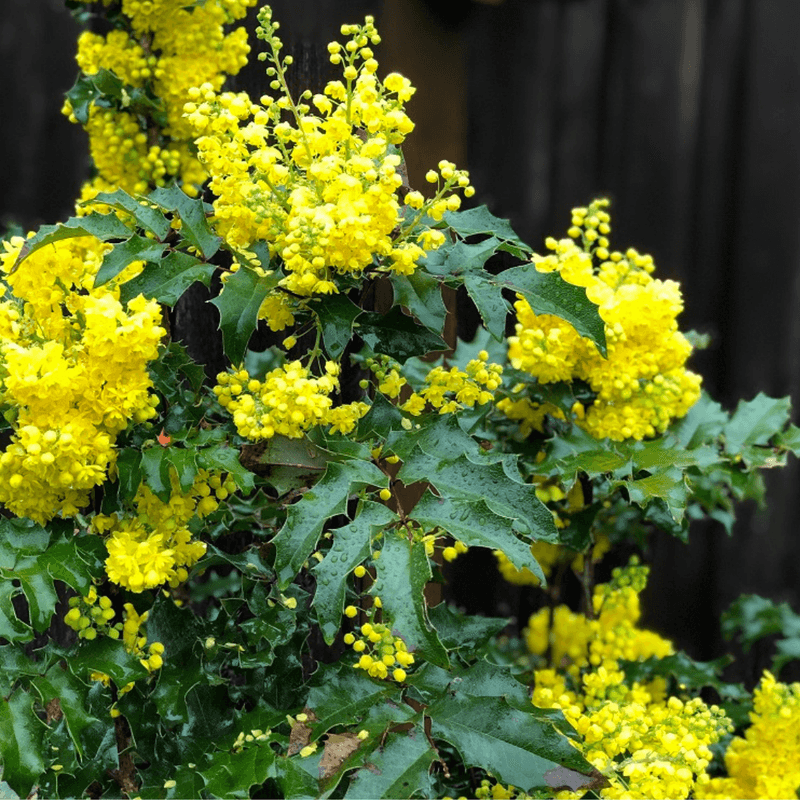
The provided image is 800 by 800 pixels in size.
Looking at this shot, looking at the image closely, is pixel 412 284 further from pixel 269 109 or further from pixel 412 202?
pixel 269 109

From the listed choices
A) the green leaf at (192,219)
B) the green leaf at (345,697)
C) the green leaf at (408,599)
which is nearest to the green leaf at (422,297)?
the green leaf at (192,219)

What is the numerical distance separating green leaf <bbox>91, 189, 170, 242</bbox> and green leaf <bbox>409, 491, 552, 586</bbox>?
502 millimetres

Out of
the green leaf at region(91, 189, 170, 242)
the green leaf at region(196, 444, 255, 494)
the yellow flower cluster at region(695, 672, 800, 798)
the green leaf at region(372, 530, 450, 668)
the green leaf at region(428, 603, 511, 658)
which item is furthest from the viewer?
the yellow flower cluster at region(695, 672, 800, 798)

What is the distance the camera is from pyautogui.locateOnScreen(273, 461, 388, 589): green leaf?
3.89 ft

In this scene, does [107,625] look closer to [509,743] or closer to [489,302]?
[509,743]

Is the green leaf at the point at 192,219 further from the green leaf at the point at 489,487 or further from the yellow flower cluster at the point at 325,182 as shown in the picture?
the green leaf at the point at 489,487

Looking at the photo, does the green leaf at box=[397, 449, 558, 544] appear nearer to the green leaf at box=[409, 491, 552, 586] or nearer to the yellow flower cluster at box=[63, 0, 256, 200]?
the green leaf at box=[409, 491, 552, 586]

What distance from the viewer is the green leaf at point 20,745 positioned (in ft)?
3.99

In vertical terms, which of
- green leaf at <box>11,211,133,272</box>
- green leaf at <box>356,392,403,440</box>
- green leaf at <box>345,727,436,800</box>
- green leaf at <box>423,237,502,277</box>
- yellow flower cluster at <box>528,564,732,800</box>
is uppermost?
green leaf at <box>11,211,133,272</box>

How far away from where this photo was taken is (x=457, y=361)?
1.83 metres

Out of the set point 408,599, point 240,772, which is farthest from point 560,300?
point 240,772

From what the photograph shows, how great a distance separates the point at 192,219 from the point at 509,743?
77 centimetres

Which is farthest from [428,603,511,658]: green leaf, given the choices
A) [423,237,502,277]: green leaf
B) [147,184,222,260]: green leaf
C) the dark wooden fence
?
the dark wooden fence

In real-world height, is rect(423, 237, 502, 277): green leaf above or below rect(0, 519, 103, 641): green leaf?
above
